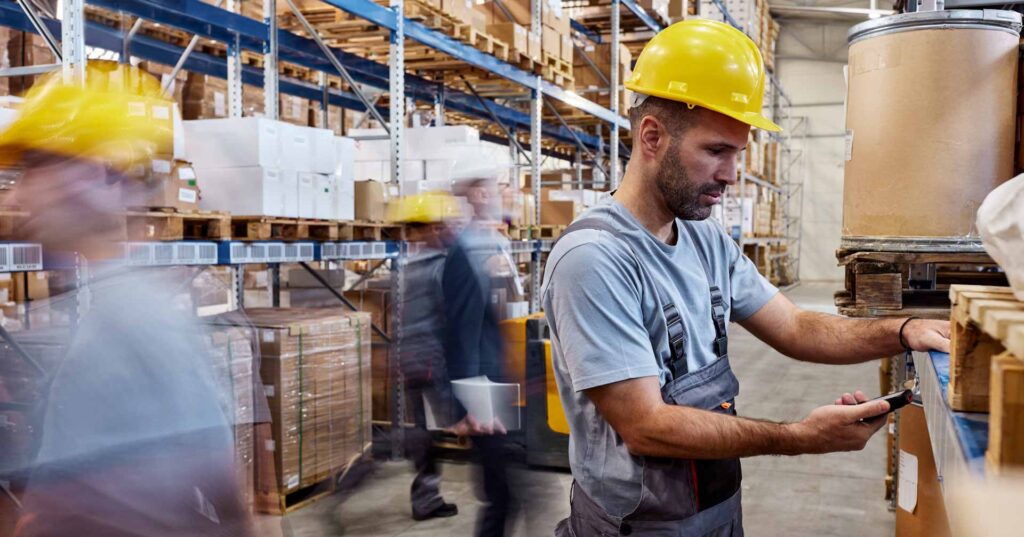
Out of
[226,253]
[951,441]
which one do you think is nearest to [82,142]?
[951,441]

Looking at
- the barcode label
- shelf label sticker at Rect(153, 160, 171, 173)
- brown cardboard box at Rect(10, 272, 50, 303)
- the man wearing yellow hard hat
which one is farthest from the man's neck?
brown cardboard box at Rect(10, 272, 50, 303)

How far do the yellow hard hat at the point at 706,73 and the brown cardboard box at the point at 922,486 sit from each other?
7.69 feet

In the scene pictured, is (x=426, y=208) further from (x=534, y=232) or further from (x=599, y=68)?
(x=599, y=68)

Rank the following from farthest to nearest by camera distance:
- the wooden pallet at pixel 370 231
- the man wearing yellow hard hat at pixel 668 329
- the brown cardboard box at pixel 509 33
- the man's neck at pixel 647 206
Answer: the brown cardboard box at pixel 509 33
the wooden pallet at pixel 370 231
the man's neck at pixel 647 206
the man wearing yellow hard hat at pixel 668 329

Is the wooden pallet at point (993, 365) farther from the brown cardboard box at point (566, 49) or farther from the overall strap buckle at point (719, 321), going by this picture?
the brown cardboard box at point (566, 49)

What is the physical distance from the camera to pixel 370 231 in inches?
249

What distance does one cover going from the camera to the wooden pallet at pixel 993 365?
1154 millimetres

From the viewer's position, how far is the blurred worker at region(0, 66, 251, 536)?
1802 mm

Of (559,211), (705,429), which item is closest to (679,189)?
(705,429)

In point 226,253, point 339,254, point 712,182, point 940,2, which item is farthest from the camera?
point 339,254

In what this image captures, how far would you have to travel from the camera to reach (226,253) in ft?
16.2

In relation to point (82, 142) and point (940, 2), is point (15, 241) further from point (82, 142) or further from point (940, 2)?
point (940, 2)

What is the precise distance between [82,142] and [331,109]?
35.2 feet

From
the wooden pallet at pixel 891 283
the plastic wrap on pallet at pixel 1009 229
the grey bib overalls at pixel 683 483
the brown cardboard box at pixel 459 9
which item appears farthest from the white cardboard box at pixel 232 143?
the plastic wrap on pallet at pixel 1009 229
